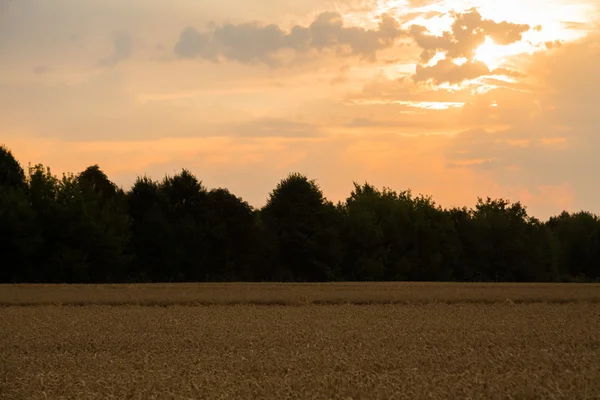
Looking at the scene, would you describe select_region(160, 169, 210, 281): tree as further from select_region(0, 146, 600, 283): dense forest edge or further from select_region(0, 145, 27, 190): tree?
select_region(0, 145, 27, 190): tree

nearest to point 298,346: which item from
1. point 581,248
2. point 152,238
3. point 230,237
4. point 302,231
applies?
point 152,238

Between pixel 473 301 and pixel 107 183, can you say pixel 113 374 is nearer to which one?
pixel 473 301

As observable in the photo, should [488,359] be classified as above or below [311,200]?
below

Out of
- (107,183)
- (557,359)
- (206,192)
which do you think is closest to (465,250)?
(206,192)

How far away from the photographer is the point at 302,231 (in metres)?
72.0

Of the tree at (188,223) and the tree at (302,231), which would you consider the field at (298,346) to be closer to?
the tree at (188,223)

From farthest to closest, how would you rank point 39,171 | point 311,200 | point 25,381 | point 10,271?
point 311,200 < point 39,171 < point 10,271 < point 25,381

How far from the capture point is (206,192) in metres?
71.2

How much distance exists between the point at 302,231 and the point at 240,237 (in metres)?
5.78

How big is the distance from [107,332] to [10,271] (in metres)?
38.9

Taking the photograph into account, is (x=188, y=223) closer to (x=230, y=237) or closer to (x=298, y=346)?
(x=230, y=237)

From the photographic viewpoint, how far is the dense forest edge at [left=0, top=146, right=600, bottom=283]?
60.4m

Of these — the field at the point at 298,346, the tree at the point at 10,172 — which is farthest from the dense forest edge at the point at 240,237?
the field at the point at 298,346

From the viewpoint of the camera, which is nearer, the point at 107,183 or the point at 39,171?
the point at 39,171
